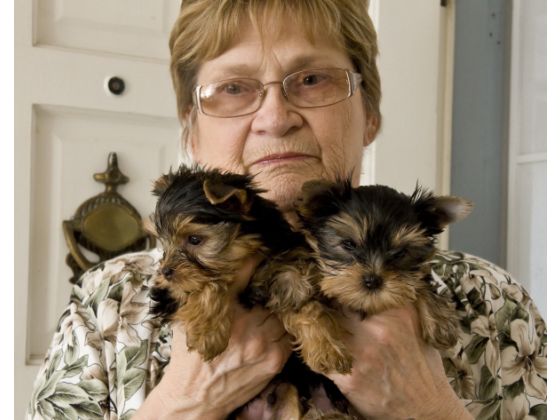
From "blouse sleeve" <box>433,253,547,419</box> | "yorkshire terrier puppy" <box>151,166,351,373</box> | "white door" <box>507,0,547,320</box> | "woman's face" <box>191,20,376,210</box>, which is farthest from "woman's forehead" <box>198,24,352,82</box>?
"white door" <box>507,0,547,320</box>

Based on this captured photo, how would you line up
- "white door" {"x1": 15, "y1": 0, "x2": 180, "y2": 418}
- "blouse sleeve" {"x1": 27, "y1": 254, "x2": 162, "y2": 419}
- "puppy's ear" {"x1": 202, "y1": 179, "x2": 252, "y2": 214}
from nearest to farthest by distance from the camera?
"puppy's ear" {"x1": 202, "y1": 179, "x2": 252, "y2": 214}, "blouse sleeve" {"x1": 27, "y1": 254, "x2": 162, "y2": 419}, "white door" {"x1": 15, "y1": 0, "x2": 180, "y2": 418}

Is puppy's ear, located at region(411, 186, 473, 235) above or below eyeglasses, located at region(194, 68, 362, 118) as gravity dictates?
below

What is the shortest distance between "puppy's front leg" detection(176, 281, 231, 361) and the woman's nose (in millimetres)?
537

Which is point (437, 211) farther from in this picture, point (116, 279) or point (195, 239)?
point (116, 279)

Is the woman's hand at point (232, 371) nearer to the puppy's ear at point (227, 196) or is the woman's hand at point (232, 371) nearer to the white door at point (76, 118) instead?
the puppy's ear at point (227, 196)

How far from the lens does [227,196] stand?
4.07 ft

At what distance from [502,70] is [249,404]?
95.0 inches

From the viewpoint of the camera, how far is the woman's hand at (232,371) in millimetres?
1348

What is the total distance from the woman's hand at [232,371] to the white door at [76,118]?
4.35 feet

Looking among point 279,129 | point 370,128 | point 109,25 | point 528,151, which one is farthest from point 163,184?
point 528,151

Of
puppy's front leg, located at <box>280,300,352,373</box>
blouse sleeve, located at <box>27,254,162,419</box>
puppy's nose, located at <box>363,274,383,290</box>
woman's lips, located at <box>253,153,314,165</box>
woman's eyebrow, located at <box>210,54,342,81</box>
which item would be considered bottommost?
blouse sleeve, located at <box>27,254,162,419</box>

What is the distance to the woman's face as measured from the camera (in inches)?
64.4

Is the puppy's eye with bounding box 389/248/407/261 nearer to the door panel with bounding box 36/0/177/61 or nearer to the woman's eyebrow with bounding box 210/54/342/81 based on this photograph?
the woman's eyebrow with bounding box 210/54/342/81
